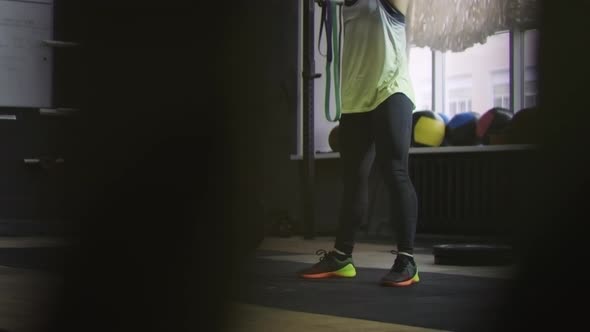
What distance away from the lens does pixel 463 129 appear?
16.7ft

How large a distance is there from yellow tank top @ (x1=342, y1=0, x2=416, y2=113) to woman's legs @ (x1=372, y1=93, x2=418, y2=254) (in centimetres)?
4

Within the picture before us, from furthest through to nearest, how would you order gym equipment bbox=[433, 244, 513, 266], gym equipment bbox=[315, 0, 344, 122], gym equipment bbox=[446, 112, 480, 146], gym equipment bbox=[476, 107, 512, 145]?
1. gym equipment bbox=[446, 112, 480, 146]
2. gym equipment bbox=[476, 107, 512, 145]
3. gym equipment bbox=[433, 244, 513, 266]
4. gym equipment bbox=[315, 0, 344, 122]

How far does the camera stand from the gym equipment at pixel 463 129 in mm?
5078

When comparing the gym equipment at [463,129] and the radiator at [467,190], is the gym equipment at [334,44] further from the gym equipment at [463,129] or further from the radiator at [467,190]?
the gym equipment at [463,129]

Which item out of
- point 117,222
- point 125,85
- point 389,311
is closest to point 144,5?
point 125,85

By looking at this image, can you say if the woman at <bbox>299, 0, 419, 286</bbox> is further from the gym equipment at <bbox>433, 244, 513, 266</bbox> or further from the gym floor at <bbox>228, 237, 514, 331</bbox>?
the gym equipment at <bbox>433, 244, 513, 266</bbox>

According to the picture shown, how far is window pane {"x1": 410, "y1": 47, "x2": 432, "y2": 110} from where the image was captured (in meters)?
5.64

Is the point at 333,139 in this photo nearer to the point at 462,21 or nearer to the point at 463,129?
the point at 463,129

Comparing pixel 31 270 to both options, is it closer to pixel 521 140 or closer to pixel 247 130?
pixel 521 140

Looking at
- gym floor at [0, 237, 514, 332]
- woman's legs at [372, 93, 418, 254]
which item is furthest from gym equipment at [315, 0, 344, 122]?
gym floor at [0, 237, 514, 332]

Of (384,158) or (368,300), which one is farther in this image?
(384,158)

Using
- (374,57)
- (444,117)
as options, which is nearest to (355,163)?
(374,57)

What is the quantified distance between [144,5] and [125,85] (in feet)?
1.55

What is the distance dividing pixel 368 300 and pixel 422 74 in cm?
346
